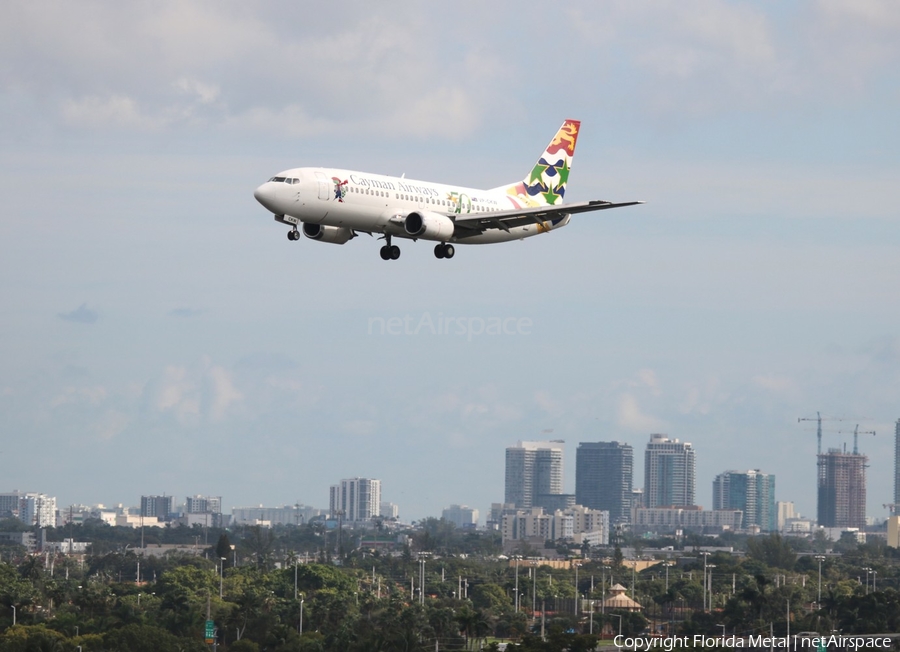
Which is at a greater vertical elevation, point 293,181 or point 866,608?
point 293,181

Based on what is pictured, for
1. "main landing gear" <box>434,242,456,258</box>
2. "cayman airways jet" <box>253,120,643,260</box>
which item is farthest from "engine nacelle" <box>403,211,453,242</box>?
"main landing gear" <box>434,242,456,258</box>

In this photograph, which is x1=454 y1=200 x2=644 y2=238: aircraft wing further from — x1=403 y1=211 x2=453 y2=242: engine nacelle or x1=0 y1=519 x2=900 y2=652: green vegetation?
x1=0 y1=519 x2=900 y2=652: green vegetation

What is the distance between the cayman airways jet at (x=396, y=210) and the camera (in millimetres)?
80750

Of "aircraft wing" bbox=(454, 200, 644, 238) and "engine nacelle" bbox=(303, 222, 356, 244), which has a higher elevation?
"aircraft wing" bbox=(454, 200, 644, 238)

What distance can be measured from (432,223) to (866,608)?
97.5 metres

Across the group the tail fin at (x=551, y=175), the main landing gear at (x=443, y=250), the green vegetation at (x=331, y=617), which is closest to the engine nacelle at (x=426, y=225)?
the main landing gear at (x=443, y=250)

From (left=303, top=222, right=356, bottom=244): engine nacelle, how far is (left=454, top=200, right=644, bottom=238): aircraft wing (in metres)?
7.17

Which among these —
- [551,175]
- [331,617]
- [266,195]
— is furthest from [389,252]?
[331,617]

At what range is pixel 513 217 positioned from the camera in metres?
88.1

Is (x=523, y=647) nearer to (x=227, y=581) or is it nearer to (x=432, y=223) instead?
(x=432, y=223)

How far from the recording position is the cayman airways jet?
80.8 meters

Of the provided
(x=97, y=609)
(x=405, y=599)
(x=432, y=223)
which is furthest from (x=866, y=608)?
(x=432, y=223)

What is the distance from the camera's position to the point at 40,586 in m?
175

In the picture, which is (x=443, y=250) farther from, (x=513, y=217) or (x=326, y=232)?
(x=326, y=232)
